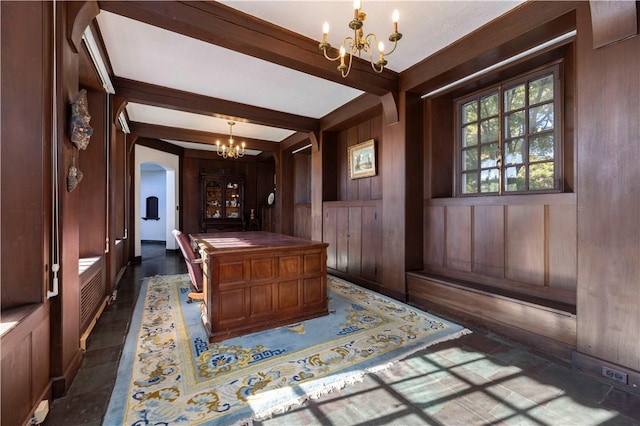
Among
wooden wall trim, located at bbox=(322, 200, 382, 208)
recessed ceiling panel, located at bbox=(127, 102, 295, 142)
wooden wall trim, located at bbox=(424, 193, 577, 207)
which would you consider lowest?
wooden wall trim, located at bbox=(424, 193, 577, 207)

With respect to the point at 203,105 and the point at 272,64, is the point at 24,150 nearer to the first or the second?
the point at 272,64

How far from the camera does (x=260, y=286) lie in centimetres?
286

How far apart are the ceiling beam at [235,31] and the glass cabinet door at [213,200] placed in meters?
6.25

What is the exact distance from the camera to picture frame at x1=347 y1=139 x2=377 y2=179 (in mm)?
4641

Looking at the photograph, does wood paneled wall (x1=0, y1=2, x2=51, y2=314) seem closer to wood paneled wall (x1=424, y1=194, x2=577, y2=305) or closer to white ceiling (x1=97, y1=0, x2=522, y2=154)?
white ceiling (x1=97, y1=0, x2=522, y2=154)

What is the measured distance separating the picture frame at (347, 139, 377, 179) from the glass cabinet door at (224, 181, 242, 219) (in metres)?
4.73

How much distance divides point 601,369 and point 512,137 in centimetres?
225

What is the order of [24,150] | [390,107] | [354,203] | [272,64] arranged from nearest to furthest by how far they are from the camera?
[24,150], [272,64], [390,107], [354,203]

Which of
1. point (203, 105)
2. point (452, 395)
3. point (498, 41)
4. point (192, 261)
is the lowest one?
point (452, 395)

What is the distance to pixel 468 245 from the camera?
335cm

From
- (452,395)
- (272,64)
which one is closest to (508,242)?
(452,395)

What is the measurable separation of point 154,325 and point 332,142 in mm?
4301

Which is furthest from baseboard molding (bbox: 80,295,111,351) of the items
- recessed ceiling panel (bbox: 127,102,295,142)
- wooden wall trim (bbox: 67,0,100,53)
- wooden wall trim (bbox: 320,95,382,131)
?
wooden wall trim (bbox: 320,95,382,131)

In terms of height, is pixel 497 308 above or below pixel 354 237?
below
